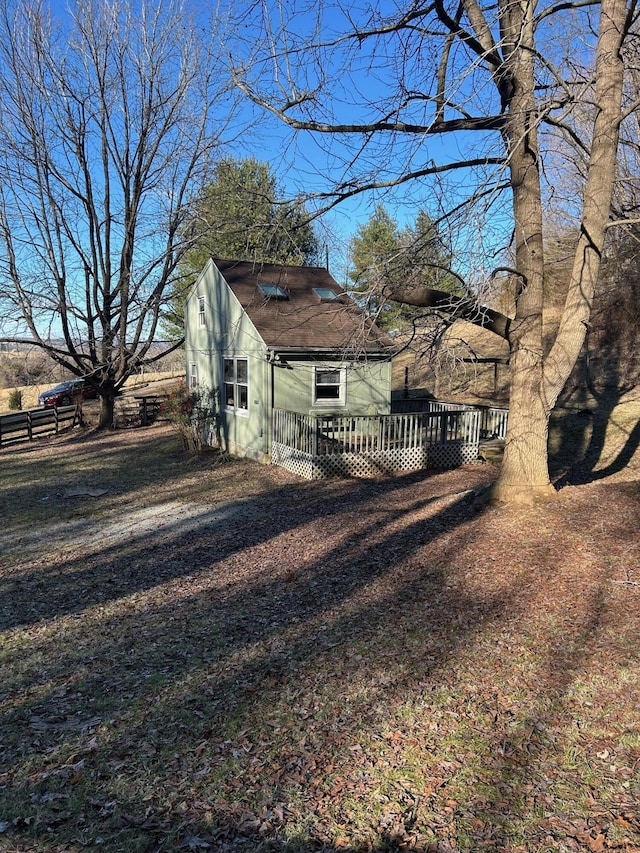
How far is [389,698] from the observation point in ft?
13.1

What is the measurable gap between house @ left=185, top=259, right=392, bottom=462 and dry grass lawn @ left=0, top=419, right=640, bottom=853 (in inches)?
250

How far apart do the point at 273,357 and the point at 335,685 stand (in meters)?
10.6

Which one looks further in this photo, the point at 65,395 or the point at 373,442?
the point at 65,395

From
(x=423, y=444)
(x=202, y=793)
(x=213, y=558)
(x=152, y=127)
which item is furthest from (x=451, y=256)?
(x=152, y=127)

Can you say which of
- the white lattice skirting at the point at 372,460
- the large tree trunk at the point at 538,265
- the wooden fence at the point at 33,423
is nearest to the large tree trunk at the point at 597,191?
the large tree trunk at the point at 538,265

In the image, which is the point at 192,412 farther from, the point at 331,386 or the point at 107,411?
the point at 107,411

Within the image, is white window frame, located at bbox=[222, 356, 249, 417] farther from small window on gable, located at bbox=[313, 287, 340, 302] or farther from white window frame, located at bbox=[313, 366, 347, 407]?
small window on gable, located at bbox=[313, 287, 340, 302]

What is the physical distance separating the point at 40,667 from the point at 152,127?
2063cm

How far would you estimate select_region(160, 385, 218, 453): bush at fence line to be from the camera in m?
16.9

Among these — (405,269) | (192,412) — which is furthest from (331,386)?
(405,269)

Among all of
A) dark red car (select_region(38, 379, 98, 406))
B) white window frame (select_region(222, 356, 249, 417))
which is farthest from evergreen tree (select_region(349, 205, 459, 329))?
dark red car (select_region(38, 379, 98, 406))

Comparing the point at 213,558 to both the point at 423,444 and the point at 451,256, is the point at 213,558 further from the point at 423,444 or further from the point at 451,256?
the point at 423,444

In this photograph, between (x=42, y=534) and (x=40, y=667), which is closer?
(x=40, y=667)

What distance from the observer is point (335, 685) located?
4227mm
